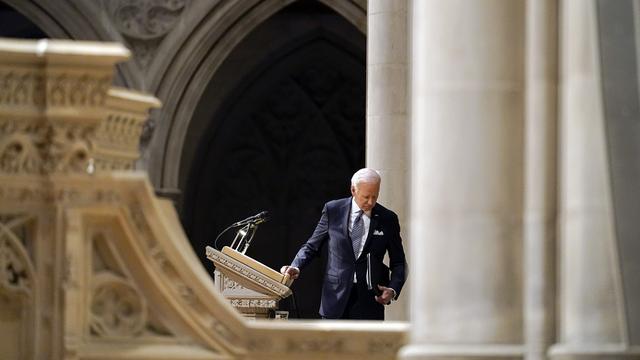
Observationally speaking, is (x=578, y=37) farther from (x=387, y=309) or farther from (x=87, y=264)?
(x=387, y=309)

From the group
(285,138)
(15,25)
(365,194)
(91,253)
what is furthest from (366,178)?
(285,138)

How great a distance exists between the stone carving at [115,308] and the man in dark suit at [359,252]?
508cm

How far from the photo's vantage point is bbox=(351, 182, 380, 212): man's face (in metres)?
13.9

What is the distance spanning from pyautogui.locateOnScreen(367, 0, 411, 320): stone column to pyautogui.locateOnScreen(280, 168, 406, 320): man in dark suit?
3907 millimetres

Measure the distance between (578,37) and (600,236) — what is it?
0.75 meters

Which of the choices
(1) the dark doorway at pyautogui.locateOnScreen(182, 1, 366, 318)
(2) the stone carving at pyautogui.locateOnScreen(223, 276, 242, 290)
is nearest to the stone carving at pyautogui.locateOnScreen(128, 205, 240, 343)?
(2) the stone carving at pyautogui.locateOnScreen(223, 276, 242, 290)

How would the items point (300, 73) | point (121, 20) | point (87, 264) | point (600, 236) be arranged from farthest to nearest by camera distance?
point (300, 73)
point (121, 20)
point (87, 264)
point (600, 236)

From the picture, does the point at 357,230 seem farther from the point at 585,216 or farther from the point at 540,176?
the point at 585,216

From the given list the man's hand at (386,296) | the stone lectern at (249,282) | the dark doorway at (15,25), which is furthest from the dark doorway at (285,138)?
the man's hand at (386,296)

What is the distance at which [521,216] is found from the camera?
27.5ft

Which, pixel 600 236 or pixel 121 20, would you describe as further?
pixel 121 20

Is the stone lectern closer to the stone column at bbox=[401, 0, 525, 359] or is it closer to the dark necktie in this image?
the dark necktie

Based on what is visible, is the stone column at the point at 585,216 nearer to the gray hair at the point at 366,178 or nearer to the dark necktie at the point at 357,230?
the gray hair at the point at 366,178

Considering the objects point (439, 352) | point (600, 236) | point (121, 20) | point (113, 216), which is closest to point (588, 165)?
point (600, 236)
